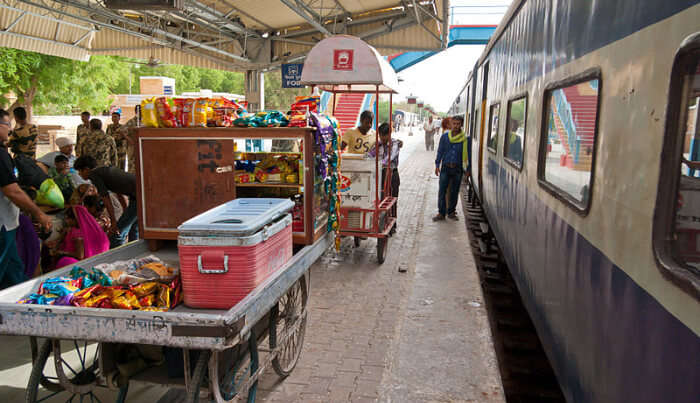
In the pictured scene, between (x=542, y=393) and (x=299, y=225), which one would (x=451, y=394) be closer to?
(x=542, y=393)

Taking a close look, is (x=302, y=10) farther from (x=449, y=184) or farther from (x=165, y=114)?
(x=165, y=114)

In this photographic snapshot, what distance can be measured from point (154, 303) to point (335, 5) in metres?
11.6

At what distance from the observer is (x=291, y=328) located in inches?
146

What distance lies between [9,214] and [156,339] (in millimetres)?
2553

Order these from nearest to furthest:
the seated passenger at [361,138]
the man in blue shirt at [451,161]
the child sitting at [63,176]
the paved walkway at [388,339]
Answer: the paved walkway at [388,339]
the child sitting at [63,176]
the seated passenger at [361,138]
the man in blue shirt at [451,161]

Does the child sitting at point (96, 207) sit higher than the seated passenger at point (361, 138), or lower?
lower

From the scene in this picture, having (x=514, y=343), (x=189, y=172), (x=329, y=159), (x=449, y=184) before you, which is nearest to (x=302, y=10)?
(x=449, y=184)

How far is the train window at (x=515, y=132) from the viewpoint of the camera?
15.6ft

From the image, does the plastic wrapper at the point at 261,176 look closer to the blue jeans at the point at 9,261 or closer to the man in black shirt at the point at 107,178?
the man in black shirt at the point at 107,178

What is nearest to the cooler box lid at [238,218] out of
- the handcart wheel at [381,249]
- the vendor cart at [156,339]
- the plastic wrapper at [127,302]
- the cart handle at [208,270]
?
the cart handle at [208,270]

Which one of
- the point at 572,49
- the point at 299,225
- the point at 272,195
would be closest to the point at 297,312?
the point at 299,225

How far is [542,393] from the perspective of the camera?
406 centimetres

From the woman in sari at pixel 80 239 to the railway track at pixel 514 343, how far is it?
395cm

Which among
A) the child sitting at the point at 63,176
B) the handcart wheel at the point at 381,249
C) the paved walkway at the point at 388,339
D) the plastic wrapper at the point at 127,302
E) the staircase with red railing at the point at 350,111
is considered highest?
the staircase with red railing at the point at 350,111
